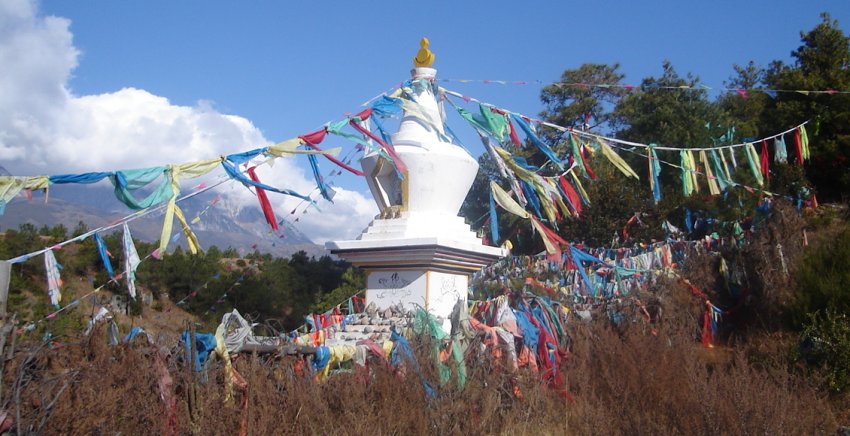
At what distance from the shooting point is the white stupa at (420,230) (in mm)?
7098

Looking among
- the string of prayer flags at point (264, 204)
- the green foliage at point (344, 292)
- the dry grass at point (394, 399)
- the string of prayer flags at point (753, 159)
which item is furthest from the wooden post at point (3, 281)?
the string of prayer flags at point (753, 159)

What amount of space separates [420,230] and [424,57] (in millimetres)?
2226

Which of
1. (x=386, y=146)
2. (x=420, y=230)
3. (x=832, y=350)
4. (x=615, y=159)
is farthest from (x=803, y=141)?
(x=386, y=146)

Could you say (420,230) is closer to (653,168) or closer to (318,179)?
(318,179)

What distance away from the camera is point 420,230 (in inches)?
287

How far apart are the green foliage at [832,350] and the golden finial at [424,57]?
5157 millimetres

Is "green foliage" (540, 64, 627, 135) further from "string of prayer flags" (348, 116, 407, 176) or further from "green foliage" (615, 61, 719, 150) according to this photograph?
"string of prayer flags" (348, 116, 407, 176)

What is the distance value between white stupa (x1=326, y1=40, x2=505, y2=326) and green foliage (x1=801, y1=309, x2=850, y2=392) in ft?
11.0

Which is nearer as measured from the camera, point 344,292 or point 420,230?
point 420,230

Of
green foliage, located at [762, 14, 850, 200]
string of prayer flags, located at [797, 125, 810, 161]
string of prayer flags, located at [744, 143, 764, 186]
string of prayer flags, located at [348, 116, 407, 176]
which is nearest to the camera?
string of prayer flags, located at [348, 116, 407, 176]

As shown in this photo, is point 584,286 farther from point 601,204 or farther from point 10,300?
point 10,300

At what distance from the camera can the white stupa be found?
Answer: 23.3 feet

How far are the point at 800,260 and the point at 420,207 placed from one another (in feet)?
20.0

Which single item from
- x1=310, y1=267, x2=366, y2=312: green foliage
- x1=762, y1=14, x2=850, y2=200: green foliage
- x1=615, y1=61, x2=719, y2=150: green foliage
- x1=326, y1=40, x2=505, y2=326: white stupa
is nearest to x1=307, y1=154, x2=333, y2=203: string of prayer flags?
x1=326, y1=40, x2=505, y2=326: white stupa
